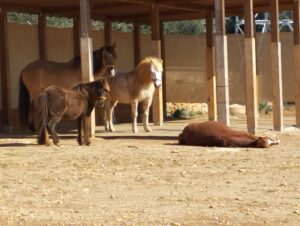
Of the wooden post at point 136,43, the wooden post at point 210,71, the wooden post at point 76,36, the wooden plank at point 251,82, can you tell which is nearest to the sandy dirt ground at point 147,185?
the wooden plank at point 251,82

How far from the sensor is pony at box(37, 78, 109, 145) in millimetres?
14141

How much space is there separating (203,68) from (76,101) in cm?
1290

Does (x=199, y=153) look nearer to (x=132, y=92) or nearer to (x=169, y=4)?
(x=132, y=92)

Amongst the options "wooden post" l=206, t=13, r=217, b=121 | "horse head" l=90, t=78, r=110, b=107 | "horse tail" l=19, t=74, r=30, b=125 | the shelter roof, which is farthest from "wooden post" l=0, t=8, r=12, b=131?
"wooden post" l=206, t=13, r=217, b=121

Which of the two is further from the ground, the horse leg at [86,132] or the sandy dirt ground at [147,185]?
the horse leg at [86,132]

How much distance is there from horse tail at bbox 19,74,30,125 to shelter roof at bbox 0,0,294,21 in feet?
8.33

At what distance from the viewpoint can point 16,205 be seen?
8.61m

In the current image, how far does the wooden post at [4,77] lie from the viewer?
19.6 meters

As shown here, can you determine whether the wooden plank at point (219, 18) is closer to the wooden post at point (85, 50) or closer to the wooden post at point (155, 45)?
the wooden post at point (85, 50)

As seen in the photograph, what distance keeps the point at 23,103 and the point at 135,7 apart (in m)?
5.50

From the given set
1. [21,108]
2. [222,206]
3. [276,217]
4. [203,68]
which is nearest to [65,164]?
[222,206]

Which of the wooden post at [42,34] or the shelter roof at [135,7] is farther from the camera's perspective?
the wooden post at [42,34]

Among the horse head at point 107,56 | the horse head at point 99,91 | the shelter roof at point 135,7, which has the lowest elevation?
the horse head at point 99,91

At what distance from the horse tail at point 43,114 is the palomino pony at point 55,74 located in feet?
10.5
